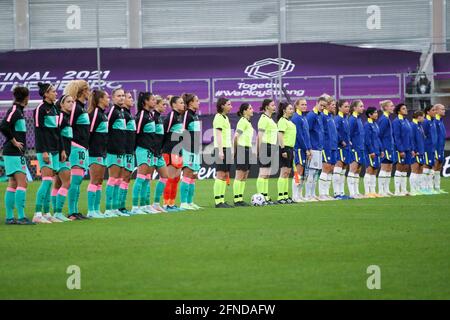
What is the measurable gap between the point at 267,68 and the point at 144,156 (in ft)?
59.5

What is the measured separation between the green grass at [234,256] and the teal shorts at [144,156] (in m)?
1.22

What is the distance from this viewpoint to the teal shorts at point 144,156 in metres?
17.6

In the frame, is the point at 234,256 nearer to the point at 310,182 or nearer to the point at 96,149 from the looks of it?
the point at 96,149

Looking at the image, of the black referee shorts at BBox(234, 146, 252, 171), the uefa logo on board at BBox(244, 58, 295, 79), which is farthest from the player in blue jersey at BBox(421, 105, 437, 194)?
the uefa logo on board at BBox(244, 58, 295, 79)

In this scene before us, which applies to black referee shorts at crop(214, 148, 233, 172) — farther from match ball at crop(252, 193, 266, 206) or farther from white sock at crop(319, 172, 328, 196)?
white sock at crop(319, 172, 328, 196)

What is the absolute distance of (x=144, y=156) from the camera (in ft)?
57.8

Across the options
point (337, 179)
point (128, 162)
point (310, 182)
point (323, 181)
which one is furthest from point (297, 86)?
point (128, 162)

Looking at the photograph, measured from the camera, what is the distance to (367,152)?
73.6ft

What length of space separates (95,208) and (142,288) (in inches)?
312

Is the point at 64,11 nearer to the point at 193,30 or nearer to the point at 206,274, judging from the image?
the point at 193,30

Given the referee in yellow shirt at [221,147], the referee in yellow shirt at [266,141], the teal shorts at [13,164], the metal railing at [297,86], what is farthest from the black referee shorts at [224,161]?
the metal railing at [297,86]

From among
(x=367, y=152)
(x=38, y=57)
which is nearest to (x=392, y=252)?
(x=367, y=152)

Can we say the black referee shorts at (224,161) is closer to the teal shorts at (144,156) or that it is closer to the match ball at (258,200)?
the match ball at (258,200)
